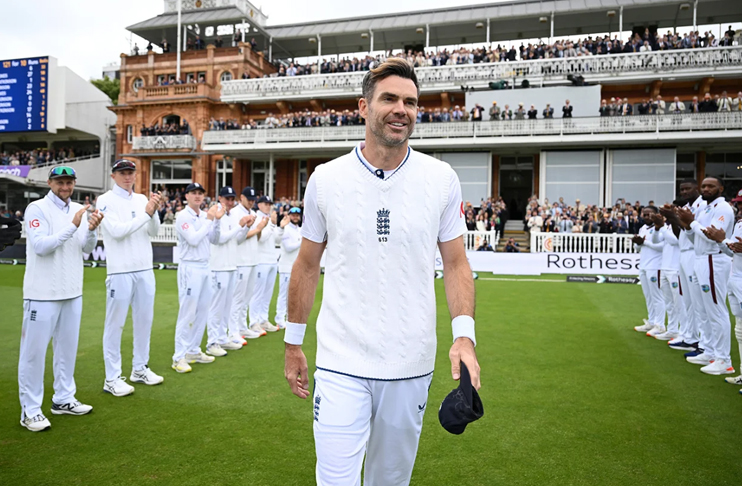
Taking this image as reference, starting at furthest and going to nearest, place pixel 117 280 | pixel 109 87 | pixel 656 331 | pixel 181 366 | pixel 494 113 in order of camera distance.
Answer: pixel 109 87 < pixel 494 113 < pixel 656 331 < pixel 181 366 < pixel 117 280

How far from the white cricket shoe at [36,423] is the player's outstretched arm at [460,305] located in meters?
4.65

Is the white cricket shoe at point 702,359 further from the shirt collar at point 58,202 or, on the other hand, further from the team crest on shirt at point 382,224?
the shirt collar at point 58,202

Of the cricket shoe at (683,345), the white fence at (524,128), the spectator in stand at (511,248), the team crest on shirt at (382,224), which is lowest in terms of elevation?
the cricket shoe at (683,345)

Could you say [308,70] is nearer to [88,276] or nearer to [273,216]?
[88,276]

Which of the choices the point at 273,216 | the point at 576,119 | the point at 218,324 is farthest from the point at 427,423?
the point at 576,119

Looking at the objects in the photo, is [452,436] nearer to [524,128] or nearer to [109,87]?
[524,128]

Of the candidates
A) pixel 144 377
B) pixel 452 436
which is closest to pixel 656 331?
pixel 452 436

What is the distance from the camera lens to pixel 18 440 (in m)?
5.10

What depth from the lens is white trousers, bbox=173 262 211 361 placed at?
7844 millimetres

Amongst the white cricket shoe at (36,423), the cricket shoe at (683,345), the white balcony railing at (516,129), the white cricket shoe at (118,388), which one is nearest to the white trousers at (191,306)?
the white cricket shoe at (118,388)

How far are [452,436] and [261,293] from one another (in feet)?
21.4

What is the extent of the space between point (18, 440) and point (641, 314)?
12.6 m

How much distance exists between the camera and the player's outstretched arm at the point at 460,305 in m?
2.56

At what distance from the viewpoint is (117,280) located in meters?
6.57
